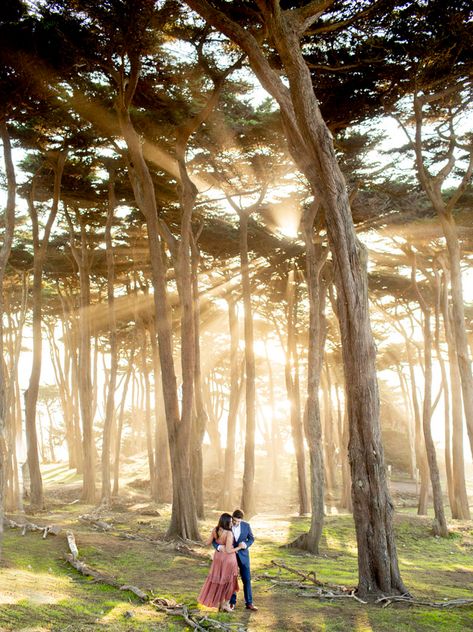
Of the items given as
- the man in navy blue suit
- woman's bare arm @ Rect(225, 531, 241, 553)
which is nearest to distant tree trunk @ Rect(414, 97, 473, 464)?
the man in navy blue suit

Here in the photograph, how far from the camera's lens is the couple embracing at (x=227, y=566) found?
725cm

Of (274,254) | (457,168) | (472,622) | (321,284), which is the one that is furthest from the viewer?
(274,254)

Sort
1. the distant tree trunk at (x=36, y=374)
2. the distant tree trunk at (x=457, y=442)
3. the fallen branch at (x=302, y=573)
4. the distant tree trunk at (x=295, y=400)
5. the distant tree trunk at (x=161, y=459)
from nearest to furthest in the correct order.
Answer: the fallen branch at (x=302, y=573) → the distant tree trunk at (x=36, y=374) → the distant tree trunk at (x=457, y=442) → the distant tree trunk at (x=161, y=459) → the distant tree trunk at (x=295, y=400)

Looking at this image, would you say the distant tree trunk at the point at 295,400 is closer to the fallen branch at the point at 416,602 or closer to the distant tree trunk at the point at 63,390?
the fallen branch at the point at 416,602

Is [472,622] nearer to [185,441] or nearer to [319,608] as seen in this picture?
[319,608]

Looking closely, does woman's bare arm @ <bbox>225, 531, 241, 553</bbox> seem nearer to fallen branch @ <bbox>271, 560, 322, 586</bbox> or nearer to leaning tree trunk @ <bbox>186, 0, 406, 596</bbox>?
leaning tree trunk @ <bbox>186, 0, 406, 596</bbox>

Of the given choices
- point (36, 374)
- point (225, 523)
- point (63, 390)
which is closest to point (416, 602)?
point (225, 523)

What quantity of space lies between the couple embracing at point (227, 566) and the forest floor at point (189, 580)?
0.52 feet

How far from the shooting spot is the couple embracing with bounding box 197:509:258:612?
7.25 m

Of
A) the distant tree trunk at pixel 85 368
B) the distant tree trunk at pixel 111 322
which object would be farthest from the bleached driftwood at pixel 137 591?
the distant tree trunk at pixel 85 368

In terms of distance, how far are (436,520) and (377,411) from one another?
979 centimetres

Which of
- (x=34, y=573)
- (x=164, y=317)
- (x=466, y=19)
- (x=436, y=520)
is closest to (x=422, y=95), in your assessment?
(x=466, y=19)

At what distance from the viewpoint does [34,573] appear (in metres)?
8.06

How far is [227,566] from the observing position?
7.30 m
